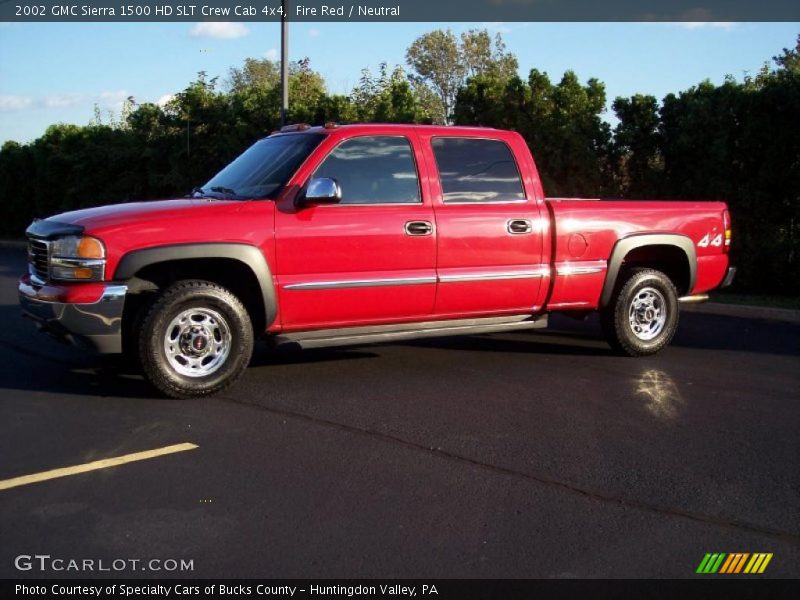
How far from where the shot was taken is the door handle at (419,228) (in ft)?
23.2

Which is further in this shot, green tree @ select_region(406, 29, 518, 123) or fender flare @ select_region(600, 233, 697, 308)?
green tree @ select_region(406, 29, 518, 123)

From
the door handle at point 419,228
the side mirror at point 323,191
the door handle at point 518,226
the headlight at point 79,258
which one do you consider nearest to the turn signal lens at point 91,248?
the headlight at point 79,258

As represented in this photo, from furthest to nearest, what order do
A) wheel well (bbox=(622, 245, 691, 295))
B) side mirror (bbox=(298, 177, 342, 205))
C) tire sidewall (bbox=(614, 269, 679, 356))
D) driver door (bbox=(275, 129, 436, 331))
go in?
wheel well (bbox=(622, 245, 691, 295)), tire sidewall (bbox=(614, 269, 679, 356)), driver door (bbox=(275, 129, 436, 331)), side mirror (bbox=(298, 177, 342, 205))

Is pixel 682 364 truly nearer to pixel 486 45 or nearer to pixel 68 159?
pixel 68 159

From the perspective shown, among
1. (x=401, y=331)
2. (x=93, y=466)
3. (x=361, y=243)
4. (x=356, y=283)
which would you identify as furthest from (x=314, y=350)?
(x=93, y=466)

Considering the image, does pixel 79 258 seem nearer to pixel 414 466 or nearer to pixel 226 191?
pixel 226 191

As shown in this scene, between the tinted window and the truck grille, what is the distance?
6.75 feet

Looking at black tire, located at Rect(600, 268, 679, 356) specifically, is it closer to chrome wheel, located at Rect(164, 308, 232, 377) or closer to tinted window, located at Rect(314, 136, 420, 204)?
tinted window, located at Rect(314, 136, 420, 204)

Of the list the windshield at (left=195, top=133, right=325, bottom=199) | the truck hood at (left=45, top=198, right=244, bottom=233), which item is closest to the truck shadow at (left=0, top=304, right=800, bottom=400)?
the truck hood at (left=45, top=198, right=244, bottom=233)

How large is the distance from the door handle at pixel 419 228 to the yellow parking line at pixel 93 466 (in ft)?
8.41

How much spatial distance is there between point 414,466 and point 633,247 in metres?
3.87

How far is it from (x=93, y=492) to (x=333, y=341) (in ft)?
8.60

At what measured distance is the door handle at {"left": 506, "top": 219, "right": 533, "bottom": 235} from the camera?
7.51m
